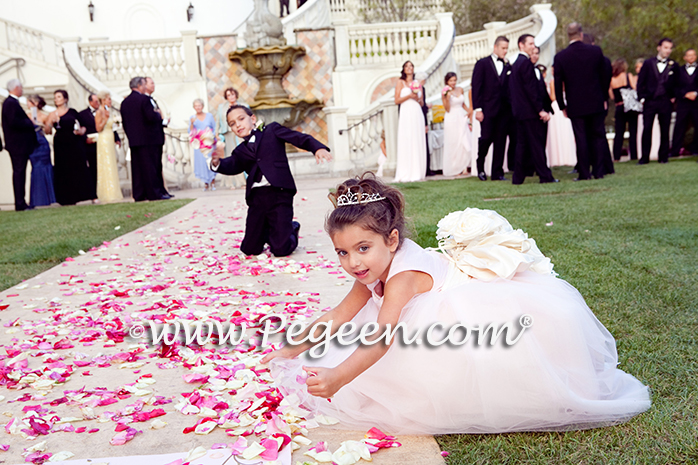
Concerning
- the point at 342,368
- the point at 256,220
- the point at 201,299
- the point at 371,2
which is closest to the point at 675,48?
the point at 371,2

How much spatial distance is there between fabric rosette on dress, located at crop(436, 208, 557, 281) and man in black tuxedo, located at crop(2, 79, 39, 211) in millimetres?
12306

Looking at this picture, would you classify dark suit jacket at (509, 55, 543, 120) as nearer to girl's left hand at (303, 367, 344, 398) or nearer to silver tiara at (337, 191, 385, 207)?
silver tiara at (337, 191, 385, 207)

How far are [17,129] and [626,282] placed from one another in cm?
1230

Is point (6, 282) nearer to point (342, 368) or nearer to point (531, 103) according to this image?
point (342, 368)

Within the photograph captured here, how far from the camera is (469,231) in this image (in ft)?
9.82

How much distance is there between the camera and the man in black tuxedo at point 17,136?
13148 millimetres

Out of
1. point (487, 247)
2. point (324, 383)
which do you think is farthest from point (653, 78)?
point (324, 383)

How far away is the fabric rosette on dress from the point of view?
297 centimetres

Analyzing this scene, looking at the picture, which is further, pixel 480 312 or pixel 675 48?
pixel 675 48

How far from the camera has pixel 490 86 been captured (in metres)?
12.5

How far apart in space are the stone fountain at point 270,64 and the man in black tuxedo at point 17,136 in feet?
32.3

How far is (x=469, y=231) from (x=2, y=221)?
10626mm

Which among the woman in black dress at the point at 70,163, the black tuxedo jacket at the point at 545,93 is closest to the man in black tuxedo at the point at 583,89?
the black tuxedo jacket at the point at 545,93

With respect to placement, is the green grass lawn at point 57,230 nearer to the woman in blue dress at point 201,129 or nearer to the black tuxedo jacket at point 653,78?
the woman in blue dress at point 201,129
